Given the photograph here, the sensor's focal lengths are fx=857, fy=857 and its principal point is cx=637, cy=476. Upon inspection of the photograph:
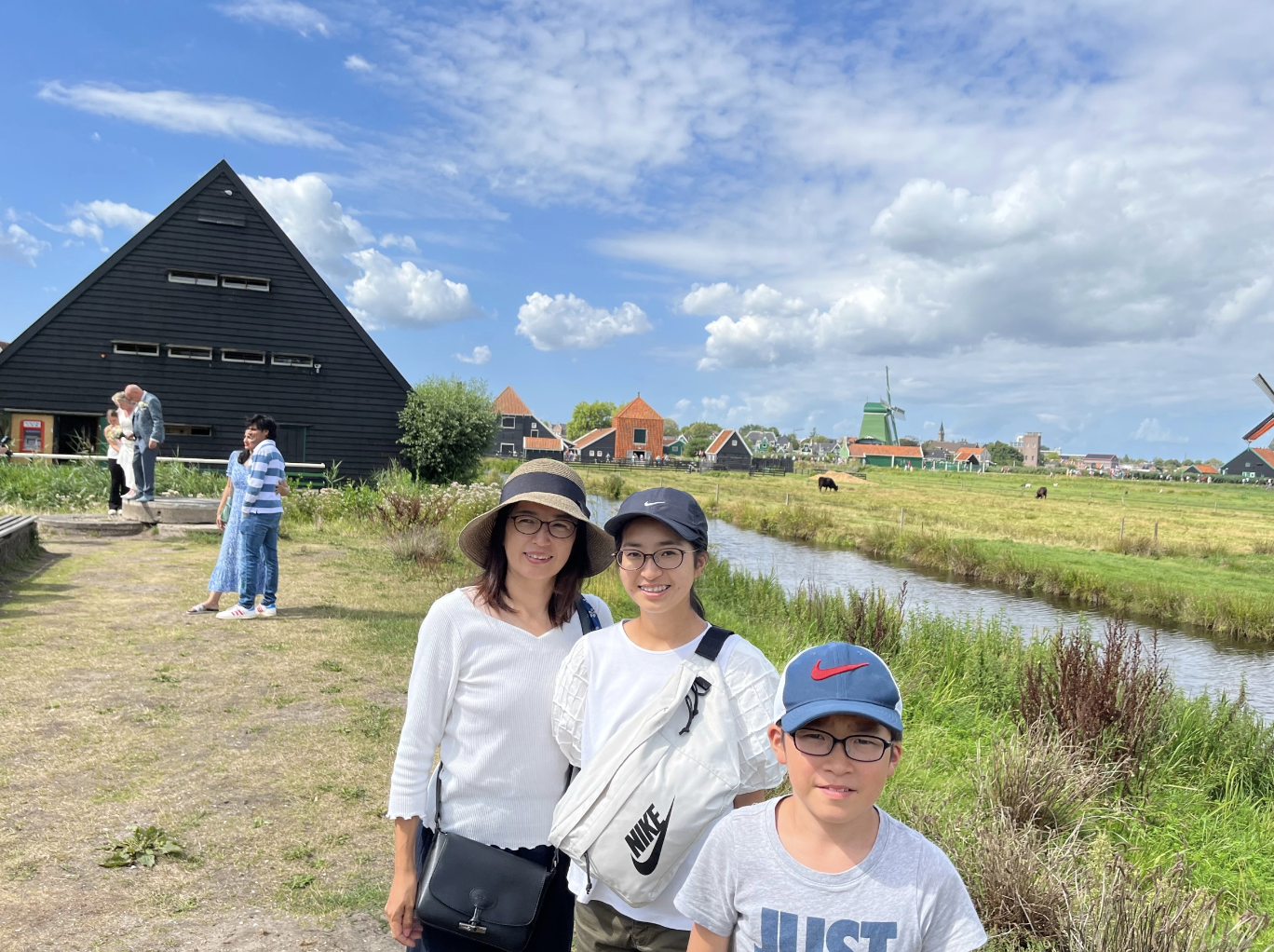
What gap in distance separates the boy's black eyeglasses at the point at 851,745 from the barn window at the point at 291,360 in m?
23.9

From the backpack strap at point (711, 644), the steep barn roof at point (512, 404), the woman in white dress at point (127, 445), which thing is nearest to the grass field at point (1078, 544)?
the backpack strap at point (711, 644)

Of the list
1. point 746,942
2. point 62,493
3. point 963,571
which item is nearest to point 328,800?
point 746,942

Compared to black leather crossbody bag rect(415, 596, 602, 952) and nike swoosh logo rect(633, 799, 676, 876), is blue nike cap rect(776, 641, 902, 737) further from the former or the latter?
black leather crossbody bag rect(415, 596, 602, 952)

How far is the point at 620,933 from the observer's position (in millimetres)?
1910

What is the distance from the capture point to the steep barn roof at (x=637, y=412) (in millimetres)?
86875

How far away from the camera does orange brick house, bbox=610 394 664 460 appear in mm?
86500

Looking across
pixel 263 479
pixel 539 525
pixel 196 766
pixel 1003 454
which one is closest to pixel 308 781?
pixel 196 766

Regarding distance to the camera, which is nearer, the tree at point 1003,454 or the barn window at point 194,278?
the barn window at point 194,278

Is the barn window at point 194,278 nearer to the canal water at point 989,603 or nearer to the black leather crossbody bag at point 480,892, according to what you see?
the canal water at point 989,603

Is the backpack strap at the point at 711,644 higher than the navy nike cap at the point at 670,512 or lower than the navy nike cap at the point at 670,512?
lower

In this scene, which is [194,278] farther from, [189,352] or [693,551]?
[693,551]

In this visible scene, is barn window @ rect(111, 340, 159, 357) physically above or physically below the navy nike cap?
above

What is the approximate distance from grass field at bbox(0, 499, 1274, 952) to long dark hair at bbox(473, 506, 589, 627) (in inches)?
76.4

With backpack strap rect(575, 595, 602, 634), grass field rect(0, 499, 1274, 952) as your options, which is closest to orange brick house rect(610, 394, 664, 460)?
grass field rect(0, 499, 1274, 952)
